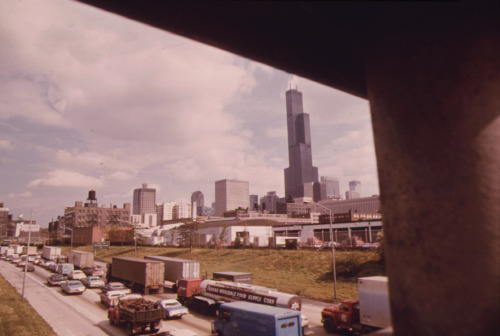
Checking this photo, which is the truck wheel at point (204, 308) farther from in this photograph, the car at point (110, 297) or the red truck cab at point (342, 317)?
the red truck cab at point (342, 317)

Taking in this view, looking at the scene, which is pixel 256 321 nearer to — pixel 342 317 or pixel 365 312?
pixel 342 317

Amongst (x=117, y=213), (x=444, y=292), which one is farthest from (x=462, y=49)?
(x=117, y=213)

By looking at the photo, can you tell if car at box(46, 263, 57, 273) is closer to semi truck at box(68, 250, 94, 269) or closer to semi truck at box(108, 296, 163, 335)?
semi truck at box(68, 250, 94, 269)

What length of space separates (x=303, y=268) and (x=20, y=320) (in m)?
31.7

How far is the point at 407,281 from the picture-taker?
2.60 m

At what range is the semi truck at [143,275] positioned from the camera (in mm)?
35031

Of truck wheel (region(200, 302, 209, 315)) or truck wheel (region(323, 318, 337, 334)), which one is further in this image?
truck wheel (region(200, 302, 209, 315))

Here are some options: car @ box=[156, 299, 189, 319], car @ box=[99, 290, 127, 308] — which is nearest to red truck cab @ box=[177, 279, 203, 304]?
car @ box=[156, 299, 189, 319]

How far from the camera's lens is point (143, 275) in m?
35.1

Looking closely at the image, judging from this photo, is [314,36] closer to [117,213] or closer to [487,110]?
[487,110]

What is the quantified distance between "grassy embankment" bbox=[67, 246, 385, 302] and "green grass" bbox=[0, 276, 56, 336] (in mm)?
20009

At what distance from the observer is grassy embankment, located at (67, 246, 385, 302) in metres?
35.3

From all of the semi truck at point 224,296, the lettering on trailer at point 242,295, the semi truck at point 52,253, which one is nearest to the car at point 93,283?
the semi truck at point 224,296

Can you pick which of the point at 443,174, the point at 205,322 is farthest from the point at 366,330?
the point at 443,174
